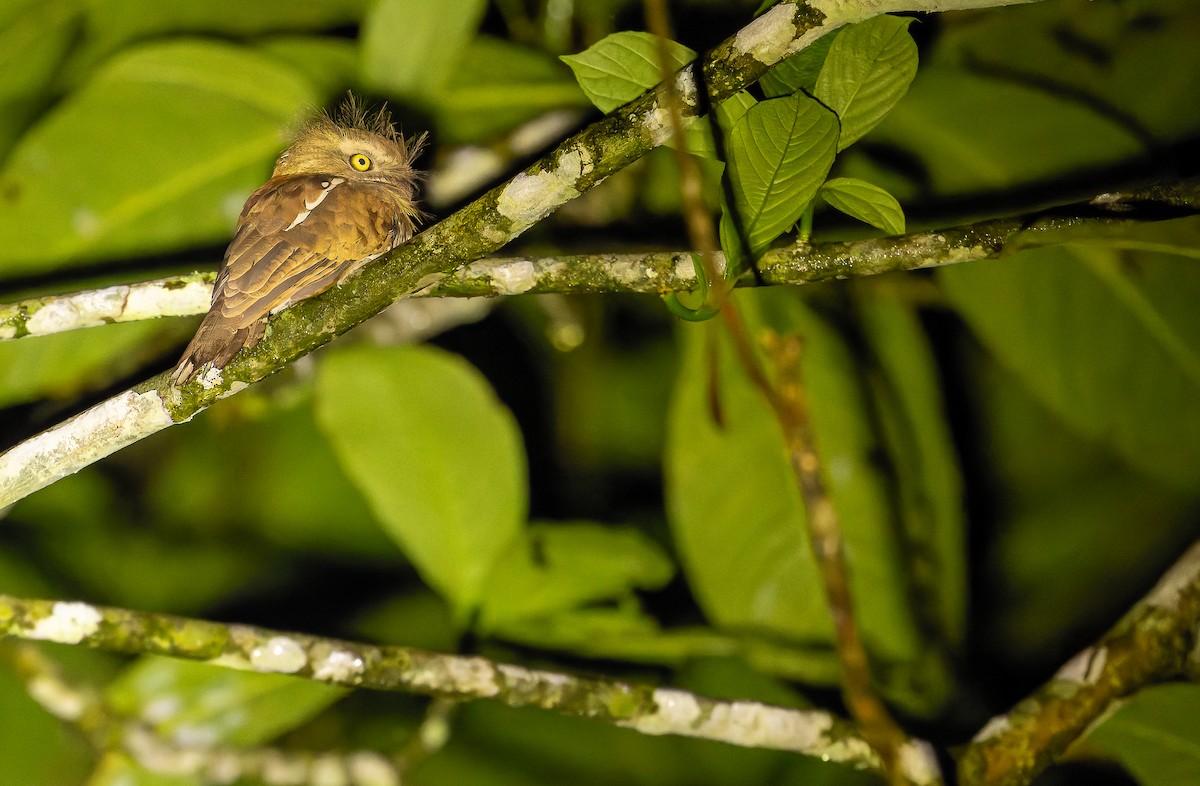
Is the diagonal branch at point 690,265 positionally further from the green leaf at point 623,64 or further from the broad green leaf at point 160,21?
the broad green leaf at point 160,21

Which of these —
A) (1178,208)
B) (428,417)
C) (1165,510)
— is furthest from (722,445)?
(1165,510)

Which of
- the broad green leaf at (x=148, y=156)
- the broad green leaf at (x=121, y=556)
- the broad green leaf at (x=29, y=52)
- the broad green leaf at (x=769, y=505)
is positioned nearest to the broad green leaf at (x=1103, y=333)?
the broad green leaf at (x=769, y=505)

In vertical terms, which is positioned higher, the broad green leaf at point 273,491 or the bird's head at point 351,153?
the bird's head at point 351,153

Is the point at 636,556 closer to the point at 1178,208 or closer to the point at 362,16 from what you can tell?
the point at 1178,208

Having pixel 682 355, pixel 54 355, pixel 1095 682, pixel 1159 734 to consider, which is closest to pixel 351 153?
pixel 54 355

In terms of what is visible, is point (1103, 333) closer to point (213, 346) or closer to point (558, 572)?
point (558, 572)

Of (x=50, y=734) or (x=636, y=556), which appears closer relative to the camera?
(x=636, y=556)

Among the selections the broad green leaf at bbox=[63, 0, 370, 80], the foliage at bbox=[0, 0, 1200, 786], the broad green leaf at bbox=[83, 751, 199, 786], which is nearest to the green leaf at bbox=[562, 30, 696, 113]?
the foliage at bbox=[0, 0, 1200, 786]
